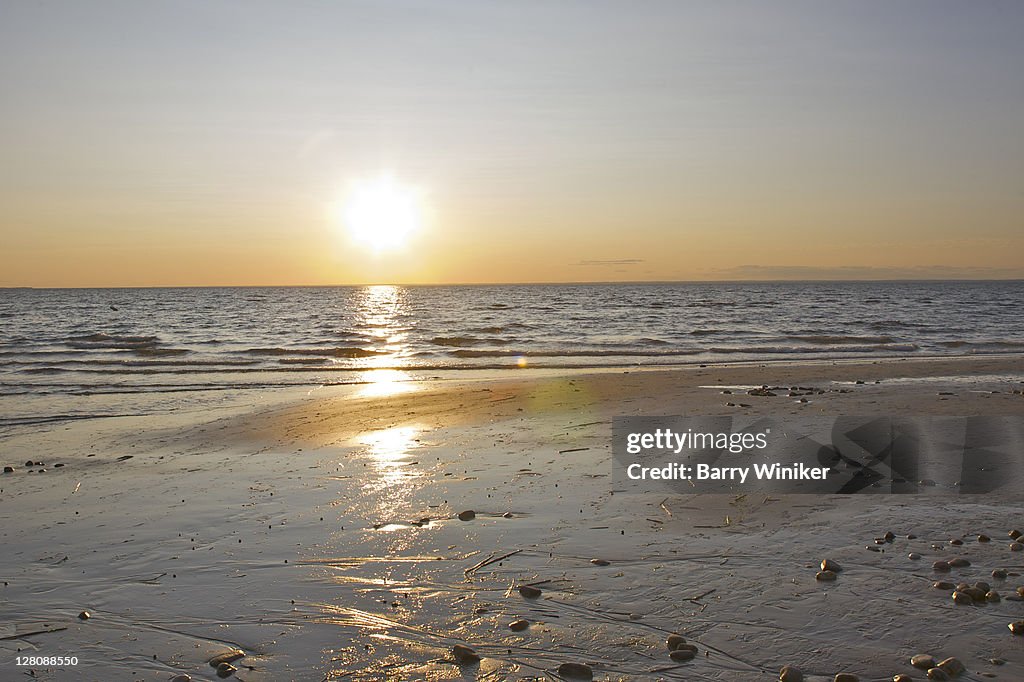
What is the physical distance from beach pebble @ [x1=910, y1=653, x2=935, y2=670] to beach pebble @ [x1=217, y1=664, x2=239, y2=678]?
426 cm

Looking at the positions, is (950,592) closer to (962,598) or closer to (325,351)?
(962,598)

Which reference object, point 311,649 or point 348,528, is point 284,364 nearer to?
point 348,528

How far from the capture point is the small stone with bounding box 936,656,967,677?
14.9 ft

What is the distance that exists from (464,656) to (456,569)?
1.57m

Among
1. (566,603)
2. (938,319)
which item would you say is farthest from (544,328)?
(566,603)

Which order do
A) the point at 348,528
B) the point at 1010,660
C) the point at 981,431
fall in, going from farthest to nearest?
1. the point at 981,431
2. the point at 348,528
3. the point at 1010,660

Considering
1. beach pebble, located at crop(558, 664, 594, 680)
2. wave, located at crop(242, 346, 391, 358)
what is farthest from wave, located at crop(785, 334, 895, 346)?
beach pebble, located at crop(558, 664, 594, 680)

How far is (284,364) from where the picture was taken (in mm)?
28766

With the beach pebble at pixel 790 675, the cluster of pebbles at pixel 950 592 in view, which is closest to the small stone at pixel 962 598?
the cluster of pebbles at pixel 950 592

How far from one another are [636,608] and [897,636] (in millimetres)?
1746

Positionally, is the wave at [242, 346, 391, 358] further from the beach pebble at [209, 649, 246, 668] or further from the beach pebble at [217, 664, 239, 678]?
the beach pebble at [217, 664, 239, 678]

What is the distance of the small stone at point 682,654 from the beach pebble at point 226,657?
2836mm

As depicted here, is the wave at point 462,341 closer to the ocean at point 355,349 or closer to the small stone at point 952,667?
the ocean at point 355,349

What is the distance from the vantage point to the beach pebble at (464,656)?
4.84m
